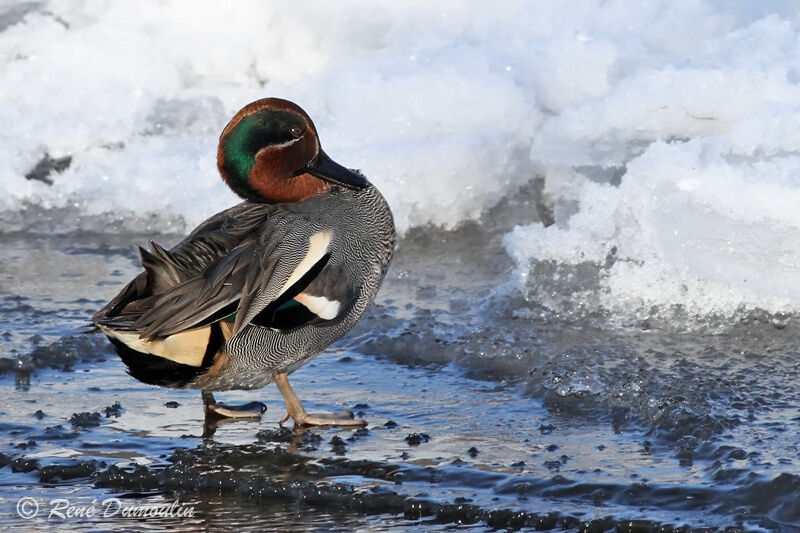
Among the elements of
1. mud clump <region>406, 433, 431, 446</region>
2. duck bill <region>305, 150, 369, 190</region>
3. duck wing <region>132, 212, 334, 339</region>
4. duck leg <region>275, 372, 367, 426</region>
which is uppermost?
duck bill <region>305, 150, 369, 190</region>

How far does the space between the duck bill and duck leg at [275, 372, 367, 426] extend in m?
0.72

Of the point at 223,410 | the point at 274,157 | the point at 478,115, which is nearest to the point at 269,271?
the point at 274,157

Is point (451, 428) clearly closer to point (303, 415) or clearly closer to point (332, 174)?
point (303, 415)

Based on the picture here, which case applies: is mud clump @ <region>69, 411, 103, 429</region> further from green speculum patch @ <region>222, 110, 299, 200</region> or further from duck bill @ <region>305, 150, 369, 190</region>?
duck bill @ <region>305, 150, 369, 190</region>

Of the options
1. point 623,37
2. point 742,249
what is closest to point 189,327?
point 742,249

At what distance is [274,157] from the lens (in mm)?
4312

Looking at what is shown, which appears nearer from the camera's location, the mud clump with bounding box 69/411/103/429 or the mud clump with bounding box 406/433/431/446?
the mud clump with bounding box 406/433/431/446

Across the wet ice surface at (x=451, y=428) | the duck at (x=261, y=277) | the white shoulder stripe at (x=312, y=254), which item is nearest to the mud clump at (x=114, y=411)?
the wet ice surface at (x=451, y=428)

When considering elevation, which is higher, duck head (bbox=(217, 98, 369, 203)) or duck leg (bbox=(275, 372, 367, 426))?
duck head (bbox=(217, 98, 369, 203))

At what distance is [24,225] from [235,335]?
11.2 feet

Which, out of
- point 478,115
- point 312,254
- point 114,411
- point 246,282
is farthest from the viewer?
point 478,115

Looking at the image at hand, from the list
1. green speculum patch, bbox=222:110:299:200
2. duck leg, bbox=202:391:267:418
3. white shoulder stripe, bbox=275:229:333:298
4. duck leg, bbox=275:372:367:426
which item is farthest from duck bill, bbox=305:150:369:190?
duck leg, bbox=202:391:267:418

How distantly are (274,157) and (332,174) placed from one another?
0.73 ft

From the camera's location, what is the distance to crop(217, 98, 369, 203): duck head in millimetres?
4262
